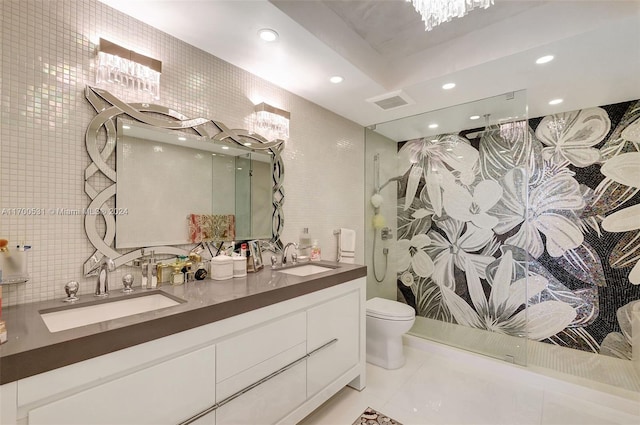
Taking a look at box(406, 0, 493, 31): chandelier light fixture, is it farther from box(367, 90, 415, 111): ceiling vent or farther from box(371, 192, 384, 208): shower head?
box(371, 192, 384, 208): shower head

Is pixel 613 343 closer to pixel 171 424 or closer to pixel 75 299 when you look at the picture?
pixel 171 424

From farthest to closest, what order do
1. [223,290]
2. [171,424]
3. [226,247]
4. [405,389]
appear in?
1. [405,389]
2. [226,247]
3. [223,290]
4. [171,424]

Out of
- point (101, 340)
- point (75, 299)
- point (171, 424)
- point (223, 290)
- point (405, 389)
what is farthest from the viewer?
point (405, 389)

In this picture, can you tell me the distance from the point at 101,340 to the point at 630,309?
3.66 metres

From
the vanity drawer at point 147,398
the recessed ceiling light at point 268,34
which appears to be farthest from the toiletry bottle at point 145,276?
the recessed ceiling light at point 268,34

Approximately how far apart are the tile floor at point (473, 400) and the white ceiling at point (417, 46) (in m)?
2.24

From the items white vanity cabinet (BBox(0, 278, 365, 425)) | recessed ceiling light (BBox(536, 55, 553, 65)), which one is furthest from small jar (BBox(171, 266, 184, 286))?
recessed ceiling light (BBox(536, 55, 553, 65))

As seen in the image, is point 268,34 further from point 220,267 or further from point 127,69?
point 220,267

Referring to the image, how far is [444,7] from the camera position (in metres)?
1.34

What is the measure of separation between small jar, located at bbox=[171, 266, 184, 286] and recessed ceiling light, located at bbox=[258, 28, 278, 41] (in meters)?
1.40

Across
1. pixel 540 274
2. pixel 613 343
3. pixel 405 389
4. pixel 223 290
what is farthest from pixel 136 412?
pixel 613 343

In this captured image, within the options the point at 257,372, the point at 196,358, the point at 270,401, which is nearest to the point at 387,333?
the point at 270,401

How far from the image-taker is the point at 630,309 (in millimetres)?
2387

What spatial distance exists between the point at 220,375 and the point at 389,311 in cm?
162
